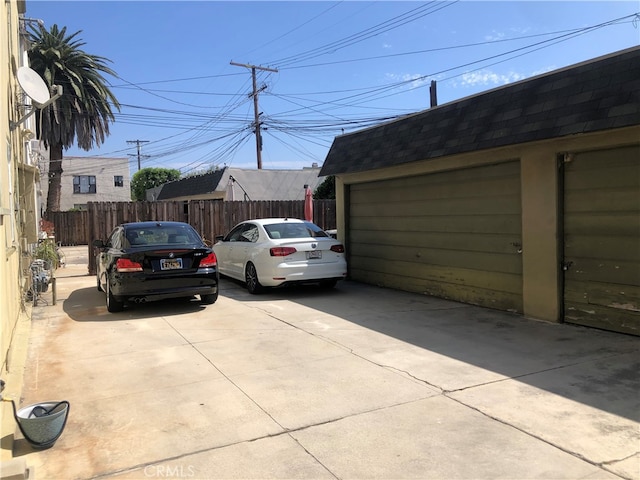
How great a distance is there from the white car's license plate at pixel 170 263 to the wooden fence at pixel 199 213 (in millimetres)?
6899

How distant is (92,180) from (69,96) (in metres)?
24.2

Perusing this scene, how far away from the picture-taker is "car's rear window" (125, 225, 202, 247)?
8.20 m

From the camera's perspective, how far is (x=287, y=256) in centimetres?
924

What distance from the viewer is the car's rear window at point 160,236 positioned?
323 inches

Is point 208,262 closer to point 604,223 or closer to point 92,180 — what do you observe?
point 604,223

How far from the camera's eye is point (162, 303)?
9.03m

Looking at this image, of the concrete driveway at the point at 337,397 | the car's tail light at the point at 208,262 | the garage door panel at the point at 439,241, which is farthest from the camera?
the car's tail light at the point at 208,262

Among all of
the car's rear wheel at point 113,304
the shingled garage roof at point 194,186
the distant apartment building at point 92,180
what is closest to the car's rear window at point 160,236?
the car's rear wheel at point 113,304

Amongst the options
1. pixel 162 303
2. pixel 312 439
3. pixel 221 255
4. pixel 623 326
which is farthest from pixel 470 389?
pixel 221 255

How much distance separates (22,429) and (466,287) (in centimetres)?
691

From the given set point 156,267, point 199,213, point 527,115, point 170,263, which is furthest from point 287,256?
point 199,213

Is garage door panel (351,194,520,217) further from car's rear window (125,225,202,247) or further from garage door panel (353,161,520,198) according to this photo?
car's rear window (125,225,202,247)

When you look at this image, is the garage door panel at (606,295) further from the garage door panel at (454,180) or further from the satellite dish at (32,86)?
the satellite dish at (32,86)

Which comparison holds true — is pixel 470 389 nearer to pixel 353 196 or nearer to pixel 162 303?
pixel 162 303
